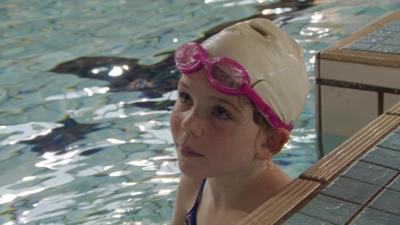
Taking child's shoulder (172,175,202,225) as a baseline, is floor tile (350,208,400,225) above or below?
above

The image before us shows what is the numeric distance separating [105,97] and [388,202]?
10.3 ft

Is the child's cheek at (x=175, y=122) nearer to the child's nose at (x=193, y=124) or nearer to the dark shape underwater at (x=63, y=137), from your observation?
the child's nose at (x=193, y=124)

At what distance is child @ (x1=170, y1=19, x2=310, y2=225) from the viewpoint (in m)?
1.91

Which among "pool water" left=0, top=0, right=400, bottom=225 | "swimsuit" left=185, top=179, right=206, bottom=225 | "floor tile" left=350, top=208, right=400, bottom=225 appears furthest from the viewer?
"pool water" left=0, top=0, right=400, bottom=225

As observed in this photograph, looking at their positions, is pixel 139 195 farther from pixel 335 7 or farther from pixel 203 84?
pixel 335 7

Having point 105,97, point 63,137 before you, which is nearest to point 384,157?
point 63,137

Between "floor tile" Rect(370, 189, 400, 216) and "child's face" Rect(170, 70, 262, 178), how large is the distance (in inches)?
14.4

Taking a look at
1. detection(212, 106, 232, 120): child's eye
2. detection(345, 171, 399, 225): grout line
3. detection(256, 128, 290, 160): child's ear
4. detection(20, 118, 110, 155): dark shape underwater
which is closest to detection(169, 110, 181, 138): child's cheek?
detection(212, 106, 232, 120): child's eye

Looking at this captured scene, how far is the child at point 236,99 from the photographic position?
1.91 meters

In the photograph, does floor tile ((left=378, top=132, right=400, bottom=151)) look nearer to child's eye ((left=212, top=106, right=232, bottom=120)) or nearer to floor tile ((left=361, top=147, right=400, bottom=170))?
floor tile ((left=361, top=147, right=400, bottom=170))

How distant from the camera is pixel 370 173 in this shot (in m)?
1.92

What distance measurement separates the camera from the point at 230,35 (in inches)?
78.2

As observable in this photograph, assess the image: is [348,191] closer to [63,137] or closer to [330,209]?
[330,209]

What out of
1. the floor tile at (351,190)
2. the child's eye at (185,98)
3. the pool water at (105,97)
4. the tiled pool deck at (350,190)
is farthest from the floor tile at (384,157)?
the pool water at (105,97)
